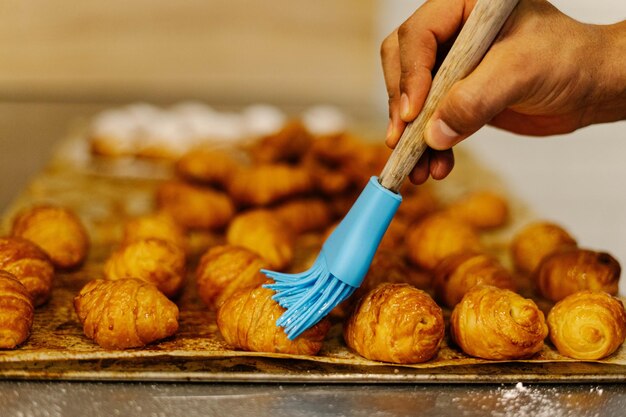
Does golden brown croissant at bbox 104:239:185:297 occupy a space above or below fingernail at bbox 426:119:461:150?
Result: below

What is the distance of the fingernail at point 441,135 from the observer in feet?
4.32

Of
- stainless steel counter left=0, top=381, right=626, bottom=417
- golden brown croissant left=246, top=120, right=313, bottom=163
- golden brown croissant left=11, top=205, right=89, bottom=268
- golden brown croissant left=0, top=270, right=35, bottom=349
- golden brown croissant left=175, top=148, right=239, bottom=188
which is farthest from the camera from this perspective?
golden brown croissant left=246, top=120, right=313, bottom=163

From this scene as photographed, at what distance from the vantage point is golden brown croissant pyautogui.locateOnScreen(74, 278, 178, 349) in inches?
54.1

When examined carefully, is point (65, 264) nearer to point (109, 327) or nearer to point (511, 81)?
point (109, 327)

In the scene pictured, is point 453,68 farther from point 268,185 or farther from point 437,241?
point 268,185

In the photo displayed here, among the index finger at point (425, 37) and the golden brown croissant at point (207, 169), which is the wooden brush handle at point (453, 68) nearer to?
the index finger at point (425, 37)

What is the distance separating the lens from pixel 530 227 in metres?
1.95

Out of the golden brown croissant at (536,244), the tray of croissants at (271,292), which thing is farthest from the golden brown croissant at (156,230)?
the golden brown croissant at (536,244)

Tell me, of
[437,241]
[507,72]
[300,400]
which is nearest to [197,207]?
[437,241]

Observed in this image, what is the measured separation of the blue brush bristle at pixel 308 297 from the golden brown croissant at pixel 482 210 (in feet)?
2.81

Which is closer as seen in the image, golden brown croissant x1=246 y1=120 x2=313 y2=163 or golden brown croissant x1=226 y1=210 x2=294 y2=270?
golden brown croissant x1=226 y1=210 x2=294 y2=270

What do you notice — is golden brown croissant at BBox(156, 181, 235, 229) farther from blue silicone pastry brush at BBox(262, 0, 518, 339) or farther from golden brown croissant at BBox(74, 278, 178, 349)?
blue silicone pastry brush at BBox(262, 0, 518, 339)

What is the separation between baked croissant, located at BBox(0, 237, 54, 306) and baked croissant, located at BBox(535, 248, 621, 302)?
40.7 inches

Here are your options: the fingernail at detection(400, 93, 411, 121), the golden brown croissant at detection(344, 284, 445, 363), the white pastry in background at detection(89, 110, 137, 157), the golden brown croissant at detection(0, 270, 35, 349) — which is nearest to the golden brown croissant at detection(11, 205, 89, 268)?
the golden brown croissant at detection(0, 270, 35, 349)
